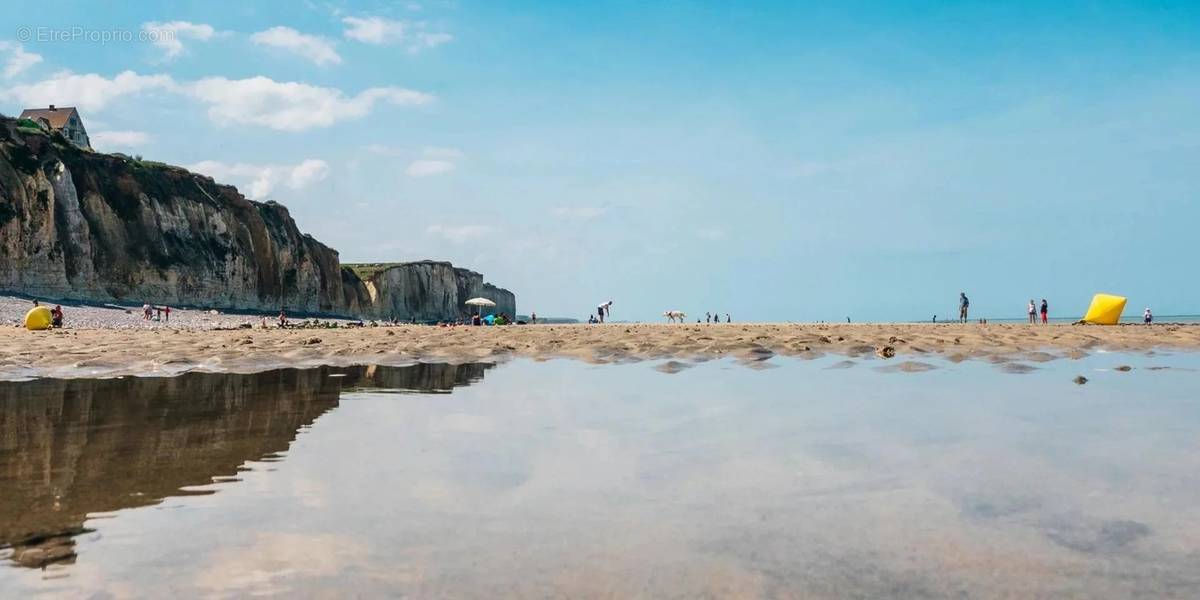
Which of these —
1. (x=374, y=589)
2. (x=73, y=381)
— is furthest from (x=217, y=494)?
(x=73, y=381)

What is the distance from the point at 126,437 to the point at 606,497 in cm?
413

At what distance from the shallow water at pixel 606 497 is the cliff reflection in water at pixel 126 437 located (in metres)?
0.03

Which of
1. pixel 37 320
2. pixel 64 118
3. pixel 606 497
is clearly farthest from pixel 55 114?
pixel 606 497

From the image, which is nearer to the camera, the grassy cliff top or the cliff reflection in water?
the cliff reflection in water

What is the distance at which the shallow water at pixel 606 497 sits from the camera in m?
2.83

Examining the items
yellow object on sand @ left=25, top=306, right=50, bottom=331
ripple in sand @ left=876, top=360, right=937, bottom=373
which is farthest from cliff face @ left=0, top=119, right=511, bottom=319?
ripple in sand @ left=876, top=360, right=937, bottom=373

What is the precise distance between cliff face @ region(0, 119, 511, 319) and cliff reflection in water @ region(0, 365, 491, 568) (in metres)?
41.2

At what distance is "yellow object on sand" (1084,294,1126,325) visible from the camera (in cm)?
3188

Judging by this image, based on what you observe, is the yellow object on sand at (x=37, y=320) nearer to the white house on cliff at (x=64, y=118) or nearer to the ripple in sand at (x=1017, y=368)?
the ripple in sand at (x=1017, y=368)

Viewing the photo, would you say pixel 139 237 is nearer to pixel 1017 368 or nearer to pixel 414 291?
pixel 414 291

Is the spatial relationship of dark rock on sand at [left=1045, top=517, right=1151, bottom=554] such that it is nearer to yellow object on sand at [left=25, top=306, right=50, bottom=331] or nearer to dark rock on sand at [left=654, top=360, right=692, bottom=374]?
dark rock on sand at [left=654, top=360, right=692, bottom=374]

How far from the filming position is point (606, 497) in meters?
4.01

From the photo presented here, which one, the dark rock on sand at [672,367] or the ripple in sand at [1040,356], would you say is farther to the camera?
the ripple in sand at [1040,356]

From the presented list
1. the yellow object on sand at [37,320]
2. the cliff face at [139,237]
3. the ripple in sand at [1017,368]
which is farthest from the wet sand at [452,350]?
the cliff face at [139,237]
